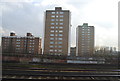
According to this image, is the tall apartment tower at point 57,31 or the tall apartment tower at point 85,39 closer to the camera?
the tall apartment tower at point 57,31

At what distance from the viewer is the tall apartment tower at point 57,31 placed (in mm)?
21047

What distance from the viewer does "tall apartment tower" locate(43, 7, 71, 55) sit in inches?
829

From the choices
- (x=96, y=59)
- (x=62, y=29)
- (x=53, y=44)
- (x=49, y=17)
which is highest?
(x=49, y=17)

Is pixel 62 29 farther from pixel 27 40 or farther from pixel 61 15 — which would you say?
pixel 27 40

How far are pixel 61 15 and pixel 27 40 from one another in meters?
10.2

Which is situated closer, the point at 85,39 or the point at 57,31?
the point at 57,31

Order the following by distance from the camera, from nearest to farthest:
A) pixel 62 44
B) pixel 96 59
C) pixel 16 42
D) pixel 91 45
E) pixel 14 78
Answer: pixel 14 78 < pixel 96 59 < pixel 62 44 < pixel 16 42 < pixel 91 45

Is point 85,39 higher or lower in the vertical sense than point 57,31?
lower

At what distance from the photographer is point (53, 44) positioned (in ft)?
69.8

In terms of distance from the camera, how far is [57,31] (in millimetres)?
21766

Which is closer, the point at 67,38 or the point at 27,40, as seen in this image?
the point at 67,38

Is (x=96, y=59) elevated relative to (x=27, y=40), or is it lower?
lower

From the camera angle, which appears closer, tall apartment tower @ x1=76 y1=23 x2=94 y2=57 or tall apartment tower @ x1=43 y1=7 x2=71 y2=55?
tall apartment tower @ x1=43 y1=7 x2=71 y2=55

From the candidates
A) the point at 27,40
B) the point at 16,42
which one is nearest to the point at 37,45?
the point at 27,40
